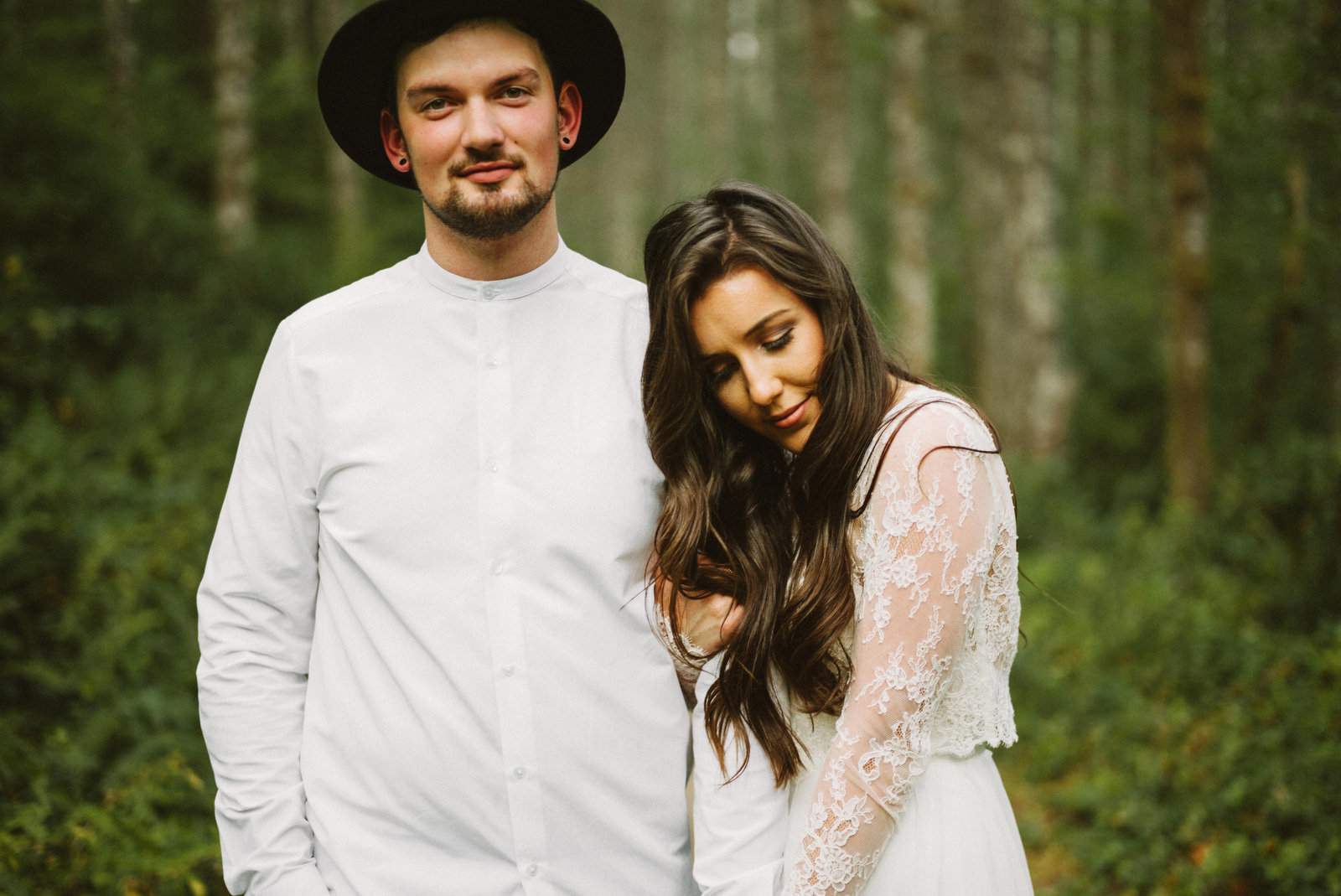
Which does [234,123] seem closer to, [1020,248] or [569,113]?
[1020,248]

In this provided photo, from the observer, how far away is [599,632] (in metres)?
2.23

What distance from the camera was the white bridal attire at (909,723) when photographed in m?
2.04

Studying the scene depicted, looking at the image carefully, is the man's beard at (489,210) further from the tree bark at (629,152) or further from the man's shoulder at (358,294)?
the tree bark at (629,152)

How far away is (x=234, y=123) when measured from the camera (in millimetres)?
10594

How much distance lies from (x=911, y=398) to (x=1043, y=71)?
11.2 m

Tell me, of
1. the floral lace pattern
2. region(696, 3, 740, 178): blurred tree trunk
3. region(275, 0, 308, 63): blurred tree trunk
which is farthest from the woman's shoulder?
region(696, 3, 740, 178): blurred tree trunk

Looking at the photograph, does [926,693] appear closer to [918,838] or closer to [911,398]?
[918,838]

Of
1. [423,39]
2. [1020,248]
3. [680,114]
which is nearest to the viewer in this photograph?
[423,39]

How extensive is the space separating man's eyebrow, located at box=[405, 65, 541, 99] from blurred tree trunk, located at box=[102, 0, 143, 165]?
33.0 ft

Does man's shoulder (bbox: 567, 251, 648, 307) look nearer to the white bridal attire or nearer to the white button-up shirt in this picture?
the white button-up shirt

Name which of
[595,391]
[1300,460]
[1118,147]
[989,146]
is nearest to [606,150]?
[1118,147]

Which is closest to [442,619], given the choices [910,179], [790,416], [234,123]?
[790,416]

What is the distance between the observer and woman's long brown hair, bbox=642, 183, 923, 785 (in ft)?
7.27

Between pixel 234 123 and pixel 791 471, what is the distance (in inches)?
396
